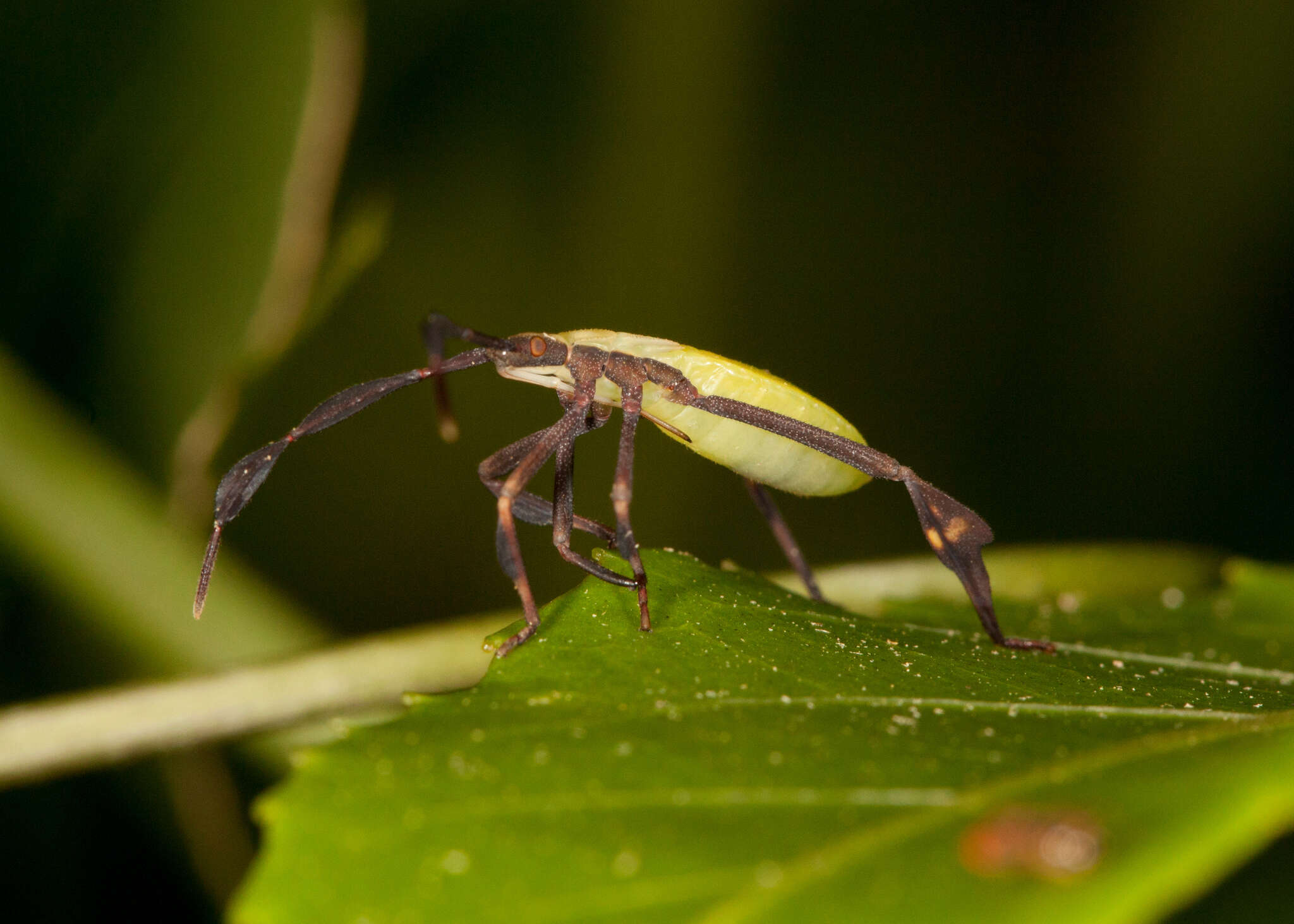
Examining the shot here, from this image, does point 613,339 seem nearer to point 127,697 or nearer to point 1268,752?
point 127,697

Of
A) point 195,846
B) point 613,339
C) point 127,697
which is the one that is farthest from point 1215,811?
point 195,846

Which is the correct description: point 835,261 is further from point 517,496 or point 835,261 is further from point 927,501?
point 517,496

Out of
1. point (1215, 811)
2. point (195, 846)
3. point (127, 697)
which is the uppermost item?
point (1215, 811)

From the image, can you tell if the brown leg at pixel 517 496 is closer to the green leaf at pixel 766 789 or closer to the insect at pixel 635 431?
the insect at pixel 635 431

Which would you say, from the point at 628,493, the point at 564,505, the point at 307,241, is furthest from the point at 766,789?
the point at 307,241

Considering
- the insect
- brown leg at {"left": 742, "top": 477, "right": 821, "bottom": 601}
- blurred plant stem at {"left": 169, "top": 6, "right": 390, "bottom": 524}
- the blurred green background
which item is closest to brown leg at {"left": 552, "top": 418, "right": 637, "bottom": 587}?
the insect

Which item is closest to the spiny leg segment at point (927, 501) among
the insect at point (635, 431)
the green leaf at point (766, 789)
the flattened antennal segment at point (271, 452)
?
the insect at point (635, 431)
